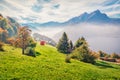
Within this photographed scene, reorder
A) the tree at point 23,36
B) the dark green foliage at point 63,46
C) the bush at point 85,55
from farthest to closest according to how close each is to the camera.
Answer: the dark green foliage at point 63,46, the bush at point 85,55, the tree at point 23,36

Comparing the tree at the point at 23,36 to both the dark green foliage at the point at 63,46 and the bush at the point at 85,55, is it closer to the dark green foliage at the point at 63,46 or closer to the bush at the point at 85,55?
the bush at the point at 85,55

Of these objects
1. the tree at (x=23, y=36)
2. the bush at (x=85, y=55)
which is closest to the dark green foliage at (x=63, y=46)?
the bush at (x=85, y=55)

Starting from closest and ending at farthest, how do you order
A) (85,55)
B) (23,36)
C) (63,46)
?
(23,36)
(85,55)
(63,46)

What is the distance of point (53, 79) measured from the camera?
38531 mm

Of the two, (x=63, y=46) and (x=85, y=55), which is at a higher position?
(x=63, y=46)

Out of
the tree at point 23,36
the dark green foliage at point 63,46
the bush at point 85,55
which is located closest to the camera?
the tree at point 23,36

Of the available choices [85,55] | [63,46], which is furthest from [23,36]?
[63,46]

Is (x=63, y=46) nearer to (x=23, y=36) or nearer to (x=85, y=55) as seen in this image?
(x=85, y=55)

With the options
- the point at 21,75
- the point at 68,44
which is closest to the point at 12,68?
the point at 21,75

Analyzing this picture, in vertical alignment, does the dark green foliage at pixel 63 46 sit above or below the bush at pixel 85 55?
above

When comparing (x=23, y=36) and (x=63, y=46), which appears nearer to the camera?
(x=23, y=36)

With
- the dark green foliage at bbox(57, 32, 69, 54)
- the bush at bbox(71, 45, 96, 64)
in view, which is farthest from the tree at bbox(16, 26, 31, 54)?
the dark green foliage at bbox(57, 32, 69, 54)

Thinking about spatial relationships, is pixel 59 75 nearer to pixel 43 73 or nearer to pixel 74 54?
pixel 43 73

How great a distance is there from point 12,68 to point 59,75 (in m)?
8.28
